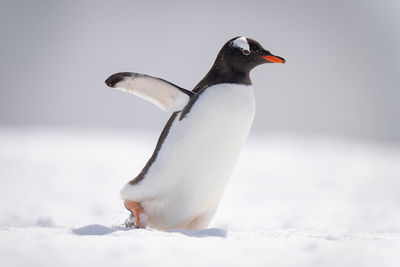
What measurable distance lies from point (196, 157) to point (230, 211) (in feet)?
8.52

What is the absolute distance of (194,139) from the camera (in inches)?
122

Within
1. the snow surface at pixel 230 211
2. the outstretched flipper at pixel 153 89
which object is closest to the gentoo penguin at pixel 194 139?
the outstretched flipper at pixel 153 89

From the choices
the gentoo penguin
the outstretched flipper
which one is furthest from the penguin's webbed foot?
the outstretched flipper

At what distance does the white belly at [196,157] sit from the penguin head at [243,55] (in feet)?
0.60

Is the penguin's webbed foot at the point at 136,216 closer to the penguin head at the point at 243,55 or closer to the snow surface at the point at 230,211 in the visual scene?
the snow surface at the point at 230,211

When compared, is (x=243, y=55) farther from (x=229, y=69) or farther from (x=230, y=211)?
(x=230, y=211)

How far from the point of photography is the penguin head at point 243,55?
329 centimetres

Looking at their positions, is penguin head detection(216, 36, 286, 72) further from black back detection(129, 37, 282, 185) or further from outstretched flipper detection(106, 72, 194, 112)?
outstretched flipper detection(106, 72, 194, 112)

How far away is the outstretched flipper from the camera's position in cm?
320

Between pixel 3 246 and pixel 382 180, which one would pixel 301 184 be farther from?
pixel 3 246

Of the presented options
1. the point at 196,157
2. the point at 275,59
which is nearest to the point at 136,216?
the point at 196,157

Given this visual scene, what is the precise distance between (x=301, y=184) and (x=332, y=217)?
2778 millimetres

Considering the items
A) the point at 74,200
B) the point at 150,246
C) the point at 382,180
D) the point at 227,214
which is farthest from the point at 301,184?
the point at 150,246

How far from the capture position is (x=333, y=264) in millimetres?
1813
